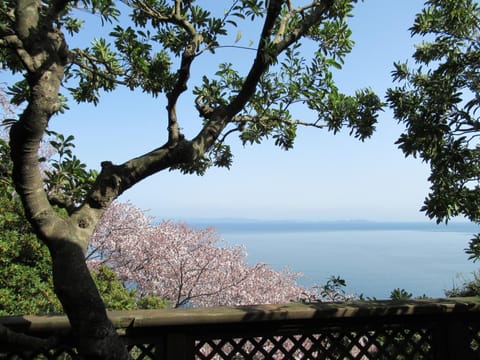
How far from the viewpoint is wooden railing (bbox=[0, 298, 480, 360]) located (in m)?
2.08

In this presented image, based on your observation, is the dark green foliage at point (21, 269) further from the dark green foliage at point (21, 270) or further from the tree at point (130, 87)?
the tree at point (130, 87)

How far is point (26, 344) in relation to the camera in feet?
5.64

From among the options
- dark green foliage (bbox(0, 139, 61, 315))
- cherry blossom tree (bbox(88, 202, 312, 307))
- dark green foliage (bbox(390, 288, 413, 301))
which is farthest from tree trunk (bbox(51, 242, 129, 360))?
cherry blossom tree (bbox(88, 202, 312, 307))

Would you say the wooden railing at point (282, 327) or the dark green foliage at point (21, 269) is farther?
the dark green foliage at point (21, 269)

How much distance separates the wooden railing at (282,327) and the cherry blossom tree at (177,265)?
823 cm

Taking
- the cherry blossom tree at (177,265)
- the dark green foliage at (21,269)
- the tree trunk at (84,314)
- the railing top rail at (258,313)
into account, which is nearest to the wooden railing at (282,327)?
the railing top rail at (258,313)

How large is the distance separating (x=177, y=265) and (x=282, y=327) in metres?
9.24

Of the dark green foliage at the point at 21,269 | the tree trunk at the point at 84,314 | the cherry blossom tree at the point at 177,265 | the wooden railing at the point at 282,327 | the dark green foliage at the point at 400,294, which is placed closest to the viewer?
the tree trunk at the point at 84,314

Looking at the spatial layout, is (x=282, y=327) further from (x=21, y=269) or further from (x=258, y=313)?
(x=21, y=269)

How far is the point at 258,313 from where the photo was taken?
7.32 feet

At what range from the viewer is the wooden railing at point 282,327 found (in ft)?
6.84

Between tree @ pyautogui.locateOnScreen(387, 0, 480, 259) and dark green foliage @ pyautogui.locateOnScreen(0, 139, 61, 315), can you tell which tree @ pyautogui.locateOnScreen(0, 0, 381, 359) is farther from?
dark green foliage @ pyautogui.locateOnScreen(0, 139, 61, 315)

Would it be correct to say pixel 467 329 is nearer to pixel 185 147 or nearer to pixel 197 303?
pixel 185 147

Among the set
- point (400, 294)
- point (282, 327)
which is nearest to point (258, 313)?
point (282, 327)
